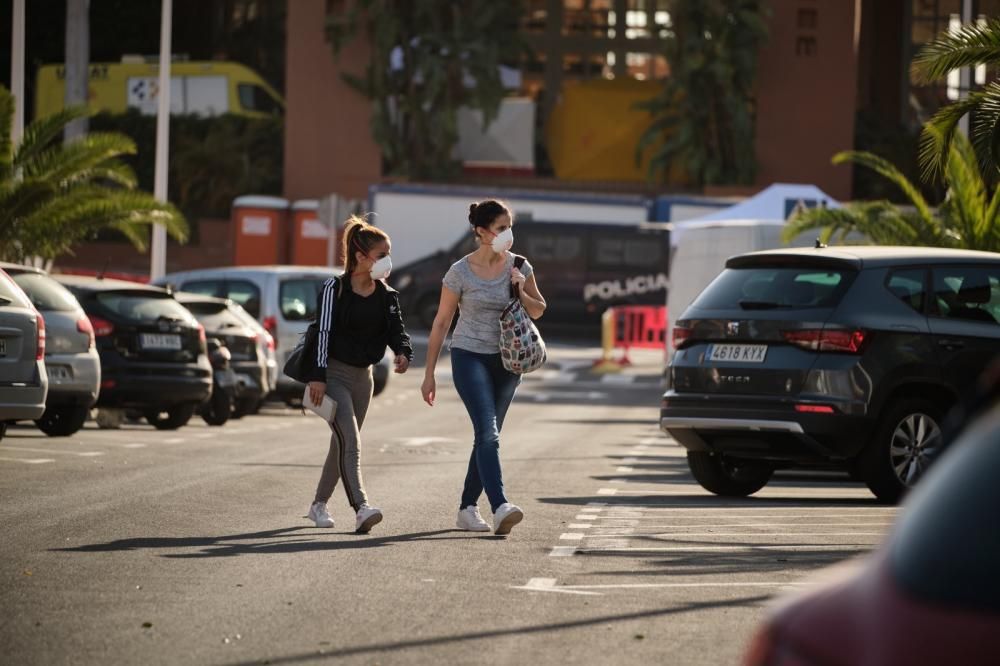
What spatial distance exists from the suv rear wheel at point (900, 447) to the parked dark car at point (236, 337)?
415 inches

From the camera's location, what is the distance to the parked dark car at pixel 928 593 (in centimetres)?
296

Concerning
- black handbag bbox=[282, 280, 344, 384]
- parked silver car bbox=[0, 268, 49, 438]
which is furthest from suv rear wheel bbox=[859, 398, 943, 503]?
parked silver car bbox=[0, 268, 49, 438]

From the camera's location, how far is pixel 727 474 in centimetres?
1398

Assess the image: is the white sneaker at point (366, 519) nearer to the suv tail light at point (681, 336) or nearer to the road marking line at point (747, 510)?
the road marking line at point (747, 510)

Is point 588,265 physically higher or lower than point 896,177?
lower

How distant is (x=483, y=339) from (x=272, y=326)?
13.9m

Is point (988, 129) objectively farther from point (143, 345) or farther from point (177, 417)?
point (177, 417)

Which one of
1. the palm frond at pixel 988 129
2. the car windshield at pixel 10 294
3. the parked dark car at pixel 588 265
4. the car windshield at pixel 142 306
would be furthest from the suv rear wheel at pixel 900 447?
the parked dark car at pixel 588 265

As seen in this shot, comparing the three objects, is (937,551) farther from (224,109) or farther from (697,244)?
(224,109)

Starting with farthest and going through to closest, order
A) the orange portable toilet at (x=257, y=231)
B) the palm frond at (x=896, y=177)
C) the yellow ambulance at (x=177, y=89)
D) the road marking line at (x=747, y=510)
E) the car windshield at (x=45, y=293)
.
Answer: the yellow ambulance at (x=177, y=89) → the orange portable toilet at (x=257, y=231) → the palm frond at (x=896, y=177) → the car windshield at (x=45, y=293) → the road marking line at (x=747, y=510)

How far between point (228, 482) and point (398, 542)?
3.95 m

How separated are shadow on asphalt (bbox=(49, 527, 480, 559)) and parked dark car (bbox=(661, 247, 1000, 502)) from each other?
8.84ft

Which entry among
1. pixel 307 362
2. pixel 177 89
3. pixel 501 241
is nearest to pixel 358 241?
pixel 307 362

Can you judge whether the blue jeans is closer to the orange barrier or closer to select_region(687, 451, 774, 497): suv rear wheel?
select_region(687, 451, 774, 497): suv rear wheel
